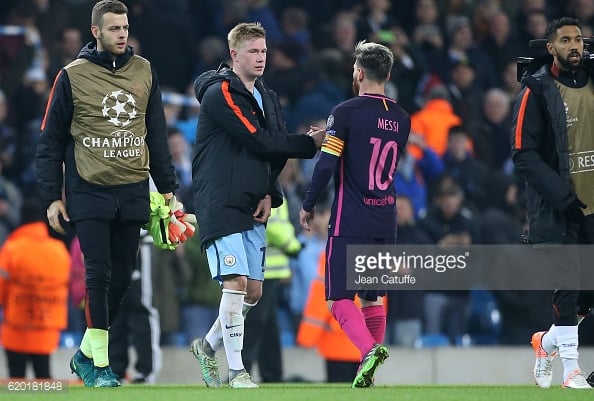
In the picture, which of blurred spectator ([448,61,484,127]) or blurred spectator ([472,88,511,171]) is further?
blurred spectator ([448,61,484,127])

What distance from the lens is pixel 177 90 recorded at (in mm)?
18516

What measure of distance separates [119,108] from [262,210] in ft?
3.68

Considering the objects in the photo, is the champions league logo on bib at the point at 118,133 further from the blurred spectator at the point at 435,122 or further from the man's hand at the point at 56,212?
the blurred spectator at the point at 435,122

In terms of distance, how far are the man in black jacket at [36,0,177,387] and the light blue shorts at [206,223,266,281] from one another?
0.58 metres

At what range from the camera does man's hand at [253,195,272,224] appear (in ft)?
33.1

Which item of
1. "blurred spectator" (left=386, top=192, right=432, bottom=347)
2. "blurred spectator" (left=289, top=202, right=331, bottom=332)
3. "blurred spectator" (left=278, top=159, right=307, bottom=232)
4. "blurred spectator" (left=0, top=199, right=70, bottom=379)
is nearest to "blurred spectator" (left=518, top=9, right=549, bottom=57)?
"blurred spectator" (left=278, top=159, right=307, bottom=232)

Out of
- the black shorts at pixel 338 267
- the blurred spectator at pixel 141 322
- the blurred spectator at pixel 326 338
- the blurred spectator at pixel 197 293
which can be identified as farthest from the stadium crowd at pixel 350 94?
the black shorts at pixel 338 267

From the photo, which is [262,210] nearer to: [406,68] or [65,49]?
[65,49]

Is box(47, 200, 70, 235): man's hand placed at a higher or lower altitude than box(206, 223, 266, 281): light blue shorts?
higher

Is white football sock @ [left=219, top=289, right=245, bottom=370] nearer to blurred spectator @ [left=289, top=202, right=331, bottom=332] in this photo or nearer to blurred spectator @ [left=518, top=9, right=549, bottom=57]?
blurred spectator @ [left=289, top=202, right=331, bottom=332]

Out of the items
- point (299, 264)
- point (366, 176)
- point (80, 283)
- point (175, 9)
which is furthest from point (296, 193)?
point (366, 176)

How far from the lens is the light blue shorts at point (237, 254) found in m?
9.84

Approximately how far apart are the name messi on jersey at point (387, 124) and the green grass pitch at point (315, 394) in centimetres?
165

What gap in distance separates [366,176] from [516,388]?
163cm
